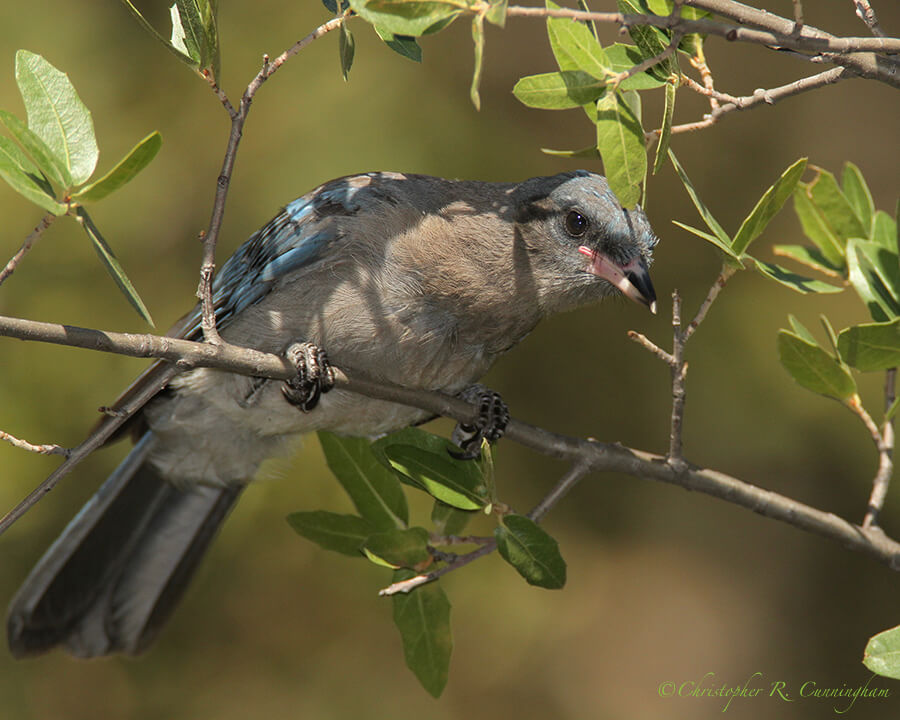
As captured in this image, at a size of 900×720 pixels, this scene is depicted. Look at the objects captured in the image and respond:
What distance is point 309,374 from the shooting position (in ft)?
11.4

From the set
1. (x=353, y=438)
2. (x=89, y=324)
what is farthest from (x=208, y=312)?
(x=89, y=324)

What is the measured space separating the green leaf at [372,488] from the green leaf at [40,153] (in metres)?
1.38

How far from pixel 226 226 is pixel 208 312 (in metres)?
2.94

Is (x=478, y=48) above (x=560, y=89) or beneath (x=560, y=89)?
above

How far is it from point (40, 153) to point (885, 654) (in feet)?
8.56

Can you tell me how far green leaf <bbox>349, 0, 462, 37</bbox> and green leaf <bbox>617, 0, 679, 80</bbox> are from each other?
63 cm

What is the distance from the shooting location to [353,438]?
11.4ft

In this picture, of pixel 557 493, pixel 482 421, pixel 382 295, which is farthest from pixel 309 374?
pixel 557 493

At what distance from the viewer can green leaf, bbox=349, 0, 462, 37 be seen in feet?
6.88

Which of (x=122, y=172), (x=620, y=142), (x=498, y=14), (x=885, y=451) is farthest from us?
(x=885, y=451)

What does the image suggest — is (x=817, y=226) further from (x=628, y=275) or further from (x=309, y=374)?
(x=309, y=374)

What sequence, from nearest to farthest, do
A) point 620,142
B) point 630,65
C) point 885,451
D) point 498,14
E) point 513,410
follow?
point 498,14 → point 620,142 → point 630,65 → point 885,451 → point 513,410

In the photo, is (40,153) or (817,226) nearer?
(40,153)

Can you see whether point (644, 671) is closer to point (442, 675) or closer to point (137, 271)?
point (442, 675)
